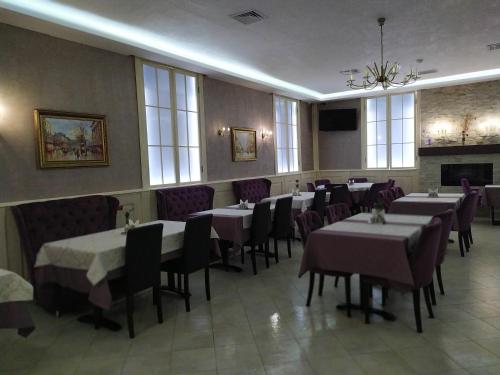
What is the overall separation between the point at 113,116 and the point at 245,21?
234 centimetres

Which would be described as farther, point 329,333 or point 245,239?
point 245,239

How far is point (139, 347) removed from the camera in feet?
9.86

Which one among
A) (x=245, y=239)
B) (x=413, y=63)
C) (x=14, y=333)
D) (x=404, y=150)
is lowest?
(x=14, y=333)

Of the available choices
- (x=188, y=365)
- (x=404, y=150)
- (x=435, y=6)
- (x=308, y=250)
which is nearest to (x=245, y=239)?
(x=308, y=250)

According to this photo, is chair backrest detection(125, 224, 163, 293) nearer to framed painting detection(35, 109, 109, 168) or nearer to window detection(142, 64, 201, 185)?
framed painting detection(35, 109, 109, 168)

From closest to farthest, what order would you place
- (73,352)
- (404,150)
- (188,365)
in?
1. (188,365)
2. (73,352)
3. (404,150)

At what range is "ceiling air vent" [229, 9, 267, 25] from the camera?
4.54m

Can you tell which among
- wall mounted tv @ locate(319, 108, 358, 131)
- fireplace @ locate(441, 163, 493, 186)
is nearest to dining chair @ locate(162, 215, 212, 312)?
fireplace @ locate(441, 163, 493, 186)

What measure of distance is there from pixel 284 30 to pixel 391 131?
Answer: 19.6 feet

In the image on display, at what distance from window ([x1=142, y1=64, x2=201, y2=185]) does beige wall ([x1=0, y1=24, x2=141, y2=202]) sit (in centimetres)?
39

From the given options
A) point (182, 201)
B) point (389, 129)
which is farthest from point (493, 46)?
point (182, 201)

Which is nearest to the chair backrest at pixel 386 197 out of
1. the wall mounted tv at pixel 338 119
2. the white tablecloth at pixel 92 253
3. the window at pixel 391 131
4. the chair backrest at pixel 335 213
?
the chair backrest at pixel 335 213

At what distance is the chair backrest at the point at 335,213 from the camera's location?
419 cm

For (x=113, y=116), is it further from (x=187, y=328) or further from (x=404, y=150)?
(x=404, y=150)
